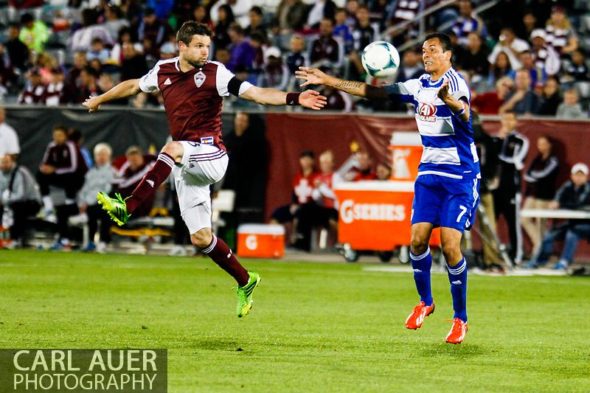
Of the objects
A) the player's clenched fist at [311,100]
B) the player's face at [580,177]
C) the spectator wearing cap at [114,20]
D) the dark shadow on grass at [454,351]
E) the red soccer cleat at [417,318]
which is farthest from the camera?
the spectator wearing cap at [114,20]

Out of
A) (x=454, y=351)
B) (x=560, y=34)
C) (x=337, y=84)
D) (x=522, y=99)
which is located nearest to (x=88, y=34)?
(x=560, y=34)

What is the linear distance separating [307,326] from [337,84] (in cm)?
242

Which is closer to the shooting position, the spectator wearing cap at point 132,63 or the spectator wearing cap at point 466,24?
the spectator wearing cap at point 466,24

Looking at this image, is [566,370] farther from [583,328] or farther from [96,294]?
[96,294]

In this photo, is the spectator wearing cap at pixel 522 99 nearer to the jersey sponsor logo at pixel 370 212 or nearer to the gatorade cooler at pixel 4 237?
the jersey sponsor logo at pixel 370 212

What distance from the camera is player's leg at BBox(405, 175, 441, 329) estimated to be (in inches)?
475

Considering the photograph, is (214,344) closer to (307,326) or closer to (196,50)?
(307,326)

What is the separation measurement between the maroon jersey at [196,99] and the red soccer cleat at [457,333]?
108 inches

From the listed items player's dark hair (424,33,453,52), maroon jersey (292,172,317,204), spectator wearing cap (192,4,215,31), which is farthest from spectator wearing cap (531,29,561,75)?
player's dark hair (424,33,453,52)

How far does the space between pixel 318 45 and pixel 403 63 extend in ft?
5.28

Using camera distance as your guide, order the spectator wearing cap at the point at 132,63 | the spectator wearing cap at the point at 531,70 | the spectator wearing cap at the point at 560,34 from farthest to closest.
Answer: the spectator wearing cap at the point at 132,63, the spectator wearing cap at the point at 560,34, the spectator wearing cap at the point at 531,70

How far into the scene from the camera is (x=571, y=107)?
22.6m

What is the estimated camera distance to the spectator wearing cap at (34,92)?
86.0 feet

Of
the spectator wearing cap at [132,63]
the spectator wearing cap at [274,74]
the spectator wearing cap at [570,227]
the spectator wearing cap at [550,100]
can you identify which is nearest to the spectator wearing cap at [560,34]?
the spectator wearing cap at [550,100]
